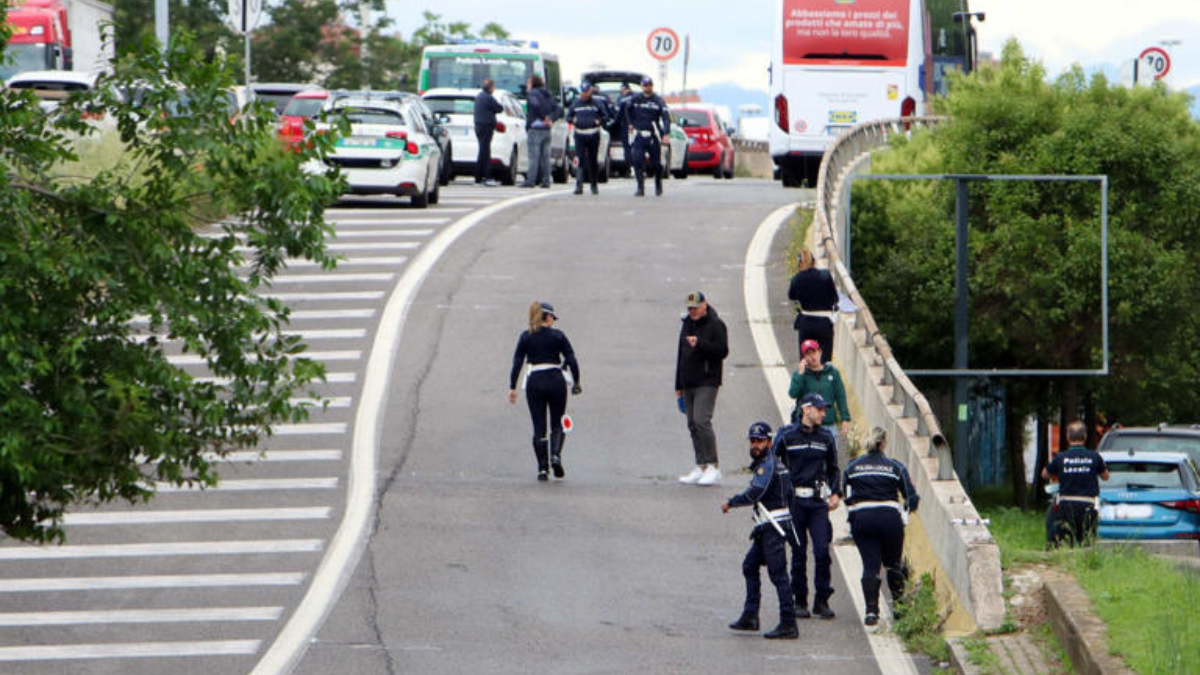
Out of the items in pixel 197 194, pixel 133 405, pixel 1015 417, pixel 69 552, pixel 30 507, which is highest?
pixel 197 194

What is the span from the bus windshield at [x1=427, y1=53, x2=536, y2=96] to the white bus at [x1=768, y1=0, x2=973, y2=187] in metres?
7.51

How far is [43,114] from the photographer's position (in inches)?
459

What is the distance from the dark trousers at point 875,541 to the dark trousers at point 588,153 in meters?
21.7

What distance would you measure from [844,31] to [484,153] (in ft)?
23.2

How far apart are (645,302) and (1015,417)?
2059 cm

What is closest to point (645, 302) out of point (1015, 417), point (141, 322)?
point (141, 322)

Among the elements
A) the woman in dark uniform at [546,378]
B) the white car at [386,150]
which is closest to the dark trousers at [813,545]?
the woman in dark uniform at [546,378]

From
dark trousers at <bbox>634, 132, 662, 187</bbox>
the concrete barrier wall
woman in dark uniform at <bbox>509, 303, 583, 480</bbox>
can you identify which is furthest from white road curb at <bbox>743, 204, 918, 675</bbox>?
woman in dark uniform at <bbox>509, 303, 583, 480</bbox>

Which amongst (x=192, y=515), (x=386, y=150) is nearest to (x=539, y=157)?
(x=386, y=150)

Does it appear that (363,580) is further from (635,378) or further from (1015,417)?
(1015,417)

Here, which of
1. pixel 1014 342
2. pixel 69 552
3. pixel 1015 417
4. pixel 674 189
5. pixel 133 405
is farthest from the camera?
pixel 1015 417

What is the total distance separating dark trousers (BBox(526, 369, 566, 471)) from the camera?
1808cm

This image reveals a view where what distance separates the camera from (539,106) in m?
36.3

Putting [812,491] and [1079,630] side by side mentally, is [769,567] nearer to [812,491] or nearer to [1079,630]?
[812,491]
